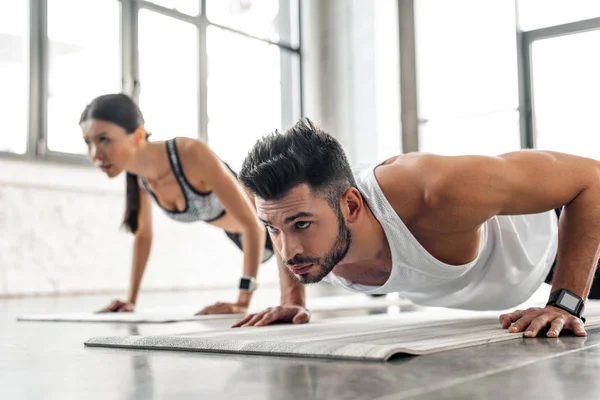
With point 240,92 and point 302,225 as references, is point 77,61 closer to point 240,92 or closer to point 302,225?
point 240,92

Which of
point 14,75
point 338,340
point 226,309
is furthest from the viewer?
point 14,75

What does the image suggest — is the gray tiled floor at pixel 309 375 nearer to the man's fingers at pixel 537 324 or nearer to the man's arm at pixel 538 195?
the man's fingers at pixel 537 324

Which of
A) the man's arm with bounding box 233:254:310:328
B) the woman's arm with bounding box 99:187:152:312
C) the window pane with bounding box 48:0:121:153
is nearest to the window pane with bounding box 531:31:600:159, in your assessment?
the window pane with bounding box 48:0:121:153

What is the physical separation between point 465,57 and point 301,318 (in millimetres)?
5537

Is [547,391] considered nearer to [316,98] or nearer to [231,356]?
[231,356]

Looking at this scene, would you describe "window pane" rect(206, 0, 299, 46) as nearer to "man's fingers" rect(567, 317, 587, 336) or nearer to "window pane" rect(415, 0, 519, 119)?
"window pane" rect(415, 0, 519, 119)

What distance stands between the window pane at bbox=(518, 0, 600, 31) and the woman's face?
4916 millimetres

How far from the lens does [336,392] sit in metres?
0.91

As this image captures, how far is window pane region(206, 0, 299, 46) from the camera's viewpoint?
664 cm

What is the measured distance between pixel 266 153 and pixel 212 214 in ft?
5.00

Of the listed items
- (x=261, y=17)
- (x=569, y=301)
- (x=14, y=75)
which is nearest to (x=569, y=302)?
(x=569, y=301)

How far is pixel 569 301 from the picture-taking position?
1.58 metres

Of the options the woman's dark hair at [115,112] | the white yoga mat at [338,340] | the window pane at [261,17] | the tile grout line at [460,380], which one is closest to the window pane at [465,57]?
the window pane at [261,17]

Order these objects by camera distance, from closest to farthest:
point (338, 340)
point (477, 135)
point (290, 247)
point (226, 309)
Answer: point (338, 340) → point (290, 247) → point (226, 309) → point (477, 135)
